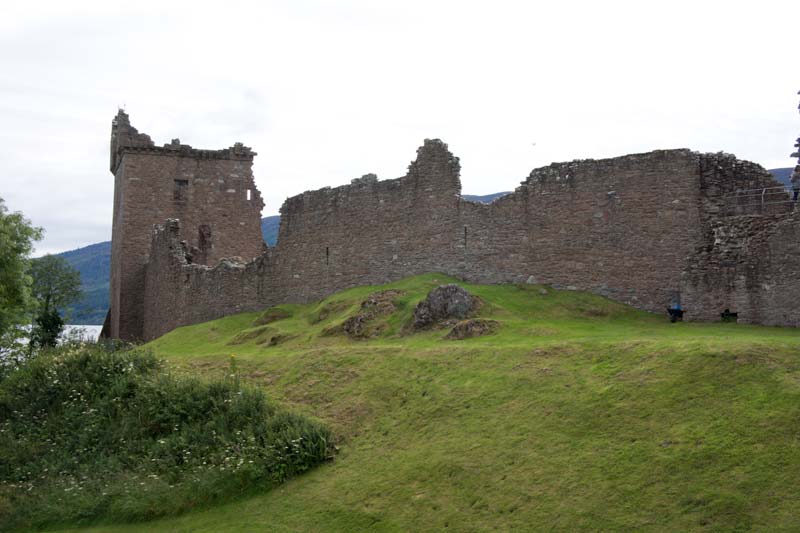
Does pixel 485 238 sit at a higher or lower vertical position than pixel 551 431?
higher

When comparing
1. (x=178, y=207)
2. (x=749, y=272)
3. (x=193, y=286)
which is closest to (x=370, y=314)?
(x=749, y=272)

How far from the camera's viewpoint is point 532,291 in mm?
29516

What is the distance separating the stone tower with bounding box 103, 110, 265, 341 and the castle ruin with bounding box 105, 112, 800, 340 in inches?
2.8

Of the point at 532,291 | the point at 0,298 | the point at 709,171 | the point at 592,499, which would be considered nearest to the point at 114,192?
the point at 0,298

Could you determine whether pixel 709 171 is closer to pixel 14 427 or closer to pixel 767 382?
pixel 767 382

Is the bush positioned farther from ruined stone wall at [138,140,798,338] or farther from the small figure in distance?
the small figure in distance

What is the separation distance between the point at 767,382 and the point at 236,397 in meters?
12.5

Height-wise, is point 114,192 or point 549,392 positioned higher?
point 114,192

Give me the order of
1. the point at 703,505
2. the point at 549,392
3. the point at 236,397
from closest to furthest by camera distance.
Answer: the point at 703,505, the point at 549,392, the point at 236,397

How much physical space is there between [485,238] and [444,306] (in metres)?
4.72

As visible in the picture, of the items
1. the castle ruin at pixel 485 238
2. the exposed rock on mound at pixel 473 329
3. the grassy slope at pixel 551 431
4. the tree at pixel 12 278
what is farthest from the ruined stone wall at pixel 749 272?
the tree at pixel 12 278

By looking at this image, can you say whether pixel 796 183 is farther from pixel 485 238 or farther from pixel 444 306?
pixel 444 306

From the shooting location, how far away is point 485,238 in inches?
1247

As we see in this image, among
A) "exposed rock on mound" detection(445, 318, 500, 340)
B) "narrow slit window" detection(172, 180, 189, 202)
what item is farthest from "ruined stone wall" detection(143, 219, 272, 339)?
"exposed rock on mound" detection(445, 318, 500, 340)
